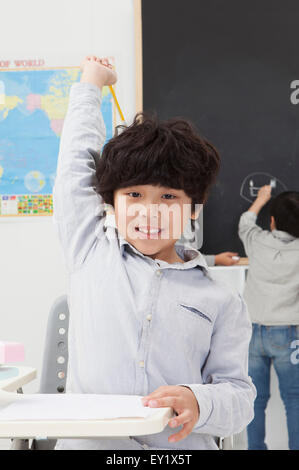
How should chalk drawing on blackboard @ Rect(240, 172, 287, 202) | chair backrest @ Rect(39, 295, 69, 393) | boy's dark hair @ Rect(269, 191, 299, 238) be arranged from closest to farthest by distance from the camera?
chair backrest @ Rect(39, 295, 69, 393), boy's dark hair @ Rect(269, 191, 299, 238), chalk drawing on blackboard @ Rect(240, 172, 287, 202)

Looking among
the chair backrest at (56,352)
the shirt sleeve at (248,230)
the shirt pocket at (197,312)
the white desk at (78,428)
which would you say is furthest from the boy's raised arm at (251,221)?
the white desk at (78,428)

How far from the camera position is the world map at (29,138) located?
255 cm

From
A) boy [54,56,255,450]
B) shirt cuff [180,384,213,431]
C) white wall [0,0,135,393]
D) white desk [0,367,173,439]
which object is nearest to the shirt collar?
boy [54,56,255,450]

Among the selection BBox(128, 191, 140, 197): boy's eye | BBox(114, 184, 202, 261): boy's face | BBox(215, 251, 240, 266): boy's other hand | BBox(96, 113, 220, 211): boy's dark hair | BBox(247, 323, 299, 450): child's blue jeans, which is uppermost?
BBox(96, 113, 220, 211): boy's dark hair

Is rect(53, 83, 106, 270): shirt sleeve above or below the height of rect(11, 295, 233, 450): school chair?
above

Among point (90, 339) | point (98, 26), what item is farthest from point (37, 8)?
point (90, 339)

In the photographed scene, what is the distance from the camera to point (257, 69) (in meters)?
2.51

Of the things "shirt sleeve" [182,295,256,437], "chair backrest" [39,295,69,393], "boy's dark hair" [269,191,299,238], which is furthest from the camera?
"boy's dark hair" [269,191,299,238]

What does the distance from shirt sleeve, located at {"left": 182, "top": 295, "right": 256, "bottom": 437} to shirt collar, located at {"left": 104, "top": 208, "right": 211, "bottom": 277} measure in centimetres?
9

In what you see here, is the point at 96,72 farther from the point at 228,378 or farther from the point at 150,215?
the point at 228,378

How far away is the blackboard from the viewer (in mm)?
2500

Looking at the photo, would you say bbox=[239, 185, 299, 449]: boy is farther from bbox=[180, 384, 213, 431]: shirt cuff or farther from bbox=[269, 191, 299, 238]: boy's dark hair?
bbox=[180, 384, 213, 431]: shirt cuff
